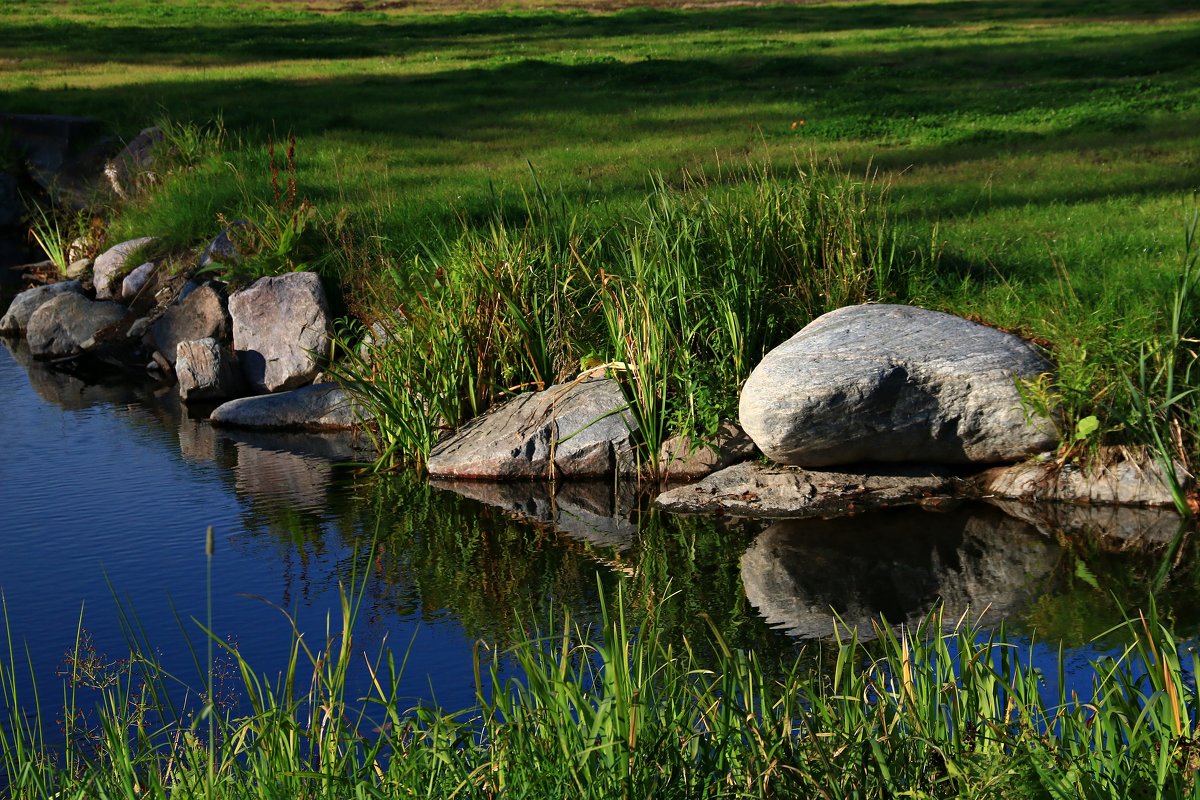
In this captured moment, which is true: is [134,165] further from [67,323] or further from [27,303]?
[67,323]

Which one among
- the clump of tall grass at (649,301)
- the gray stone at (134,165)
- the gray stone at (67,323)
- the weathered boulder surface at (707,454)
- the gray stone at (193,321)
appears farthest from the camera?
the gray stone at (134,165)

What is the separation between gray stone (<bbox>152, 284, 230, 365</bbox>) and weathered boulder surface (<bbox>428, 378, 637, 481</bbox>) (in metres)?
3.81

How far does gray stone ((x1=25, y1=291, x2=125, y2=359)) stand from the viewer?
41.3 ft

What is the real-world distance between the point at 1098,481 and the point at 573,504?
306 centimetres

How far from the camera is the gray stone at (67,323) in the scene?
12.6 meters

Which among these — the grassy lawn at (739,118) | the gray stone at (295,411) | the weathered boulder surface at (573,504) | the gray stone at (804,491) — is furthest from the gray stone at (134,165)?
the gray stone at (804,491)

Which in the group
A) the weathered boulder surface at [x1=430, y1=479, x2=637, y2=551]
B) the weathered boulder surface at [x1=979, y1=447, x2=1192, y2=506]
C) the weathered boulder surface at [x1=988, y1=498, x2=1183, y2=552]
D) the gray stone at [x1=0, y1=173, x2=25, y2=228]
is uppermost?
the gray stone at [x1=0, y1=173, x2=25, y2=228]

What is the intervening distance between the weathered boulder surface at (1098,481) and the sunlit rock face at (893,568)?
28 cm

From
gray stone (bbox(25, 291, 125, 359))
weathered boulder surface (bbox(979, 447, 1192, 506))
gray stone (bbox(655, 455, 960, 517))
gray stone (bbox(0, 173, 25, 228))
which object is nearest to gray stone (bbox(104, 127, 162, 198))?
gray stone (bbox(0, 173, 25, 228))

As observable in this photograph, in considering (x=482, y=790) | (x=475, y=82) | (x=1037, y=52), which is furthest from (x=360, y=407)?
(x=1037, y=52)

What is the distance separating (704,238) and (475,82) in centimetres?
1411

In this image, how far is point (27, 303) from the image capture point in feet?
43.9

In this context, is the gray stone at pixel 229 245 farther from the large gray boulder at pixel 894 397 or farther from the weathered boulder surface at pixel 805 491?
the large gray boulder at pixel 894 397

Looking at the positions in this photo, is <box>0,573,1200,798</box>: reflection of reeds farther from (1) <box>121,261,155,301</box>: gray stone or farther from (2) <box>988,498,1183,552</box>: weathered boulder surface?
(1) <box>121,261,155,301</box>: gray stone
